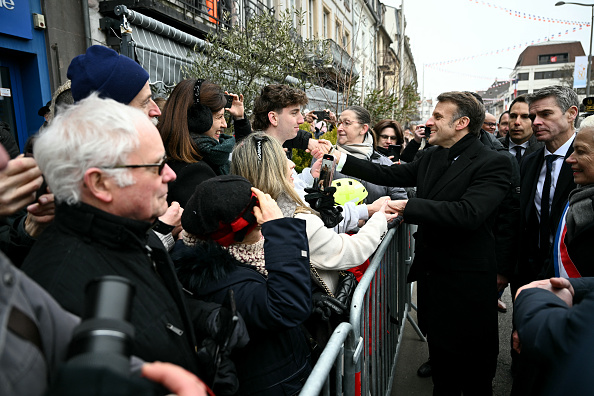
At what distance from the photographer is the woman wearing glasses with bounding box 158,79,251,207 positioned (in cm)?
252

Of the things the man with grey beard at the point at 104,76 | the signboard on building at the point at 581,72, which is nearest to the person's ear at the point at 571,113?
the man with grey beard at the point at 104,76

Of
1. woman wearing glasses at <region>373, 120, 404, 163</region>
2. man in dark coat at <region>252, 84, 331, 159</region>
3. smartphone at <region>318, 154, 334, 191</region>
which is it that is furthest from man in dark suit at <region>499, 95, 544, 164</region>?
smartphone at <region>318, 154, 334, 191</region>

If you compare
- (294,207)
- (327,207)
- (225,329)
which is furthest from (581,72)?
(225,329)

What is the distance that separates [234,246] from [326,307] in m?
0.56

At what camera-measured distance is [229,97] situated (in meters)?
3.51

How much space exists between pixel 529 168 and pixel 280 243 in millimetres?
2955

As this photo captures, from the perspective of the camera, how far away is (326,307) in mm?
2010

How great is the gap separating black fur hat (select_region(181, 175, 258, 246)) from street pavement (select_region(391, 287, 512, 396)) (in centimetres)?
244

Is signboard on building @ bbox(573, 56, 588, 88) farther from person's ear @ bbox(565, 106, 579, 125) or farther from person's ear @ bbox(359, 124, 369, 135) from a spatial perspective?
person's ear @ bbox(359, 124, 369, 135)

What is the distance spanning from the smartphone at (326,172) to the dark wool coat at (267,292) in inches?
42.2

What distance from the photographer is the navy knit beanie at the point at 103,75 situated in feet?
6.55

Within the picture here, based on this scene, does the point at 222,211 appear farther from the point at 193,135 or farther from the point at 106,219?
the point at 193,135

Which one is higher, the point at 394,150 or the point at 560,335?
the point at 394,150

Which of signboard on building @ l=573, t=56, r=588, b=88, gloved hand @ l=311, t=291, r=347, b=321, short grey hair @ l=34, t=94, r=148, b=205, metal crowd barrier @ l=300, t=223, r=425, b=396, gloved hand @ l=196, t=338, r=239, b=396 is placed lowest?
metal crowd barrier @ l=300, t=223, r=425, b=396
